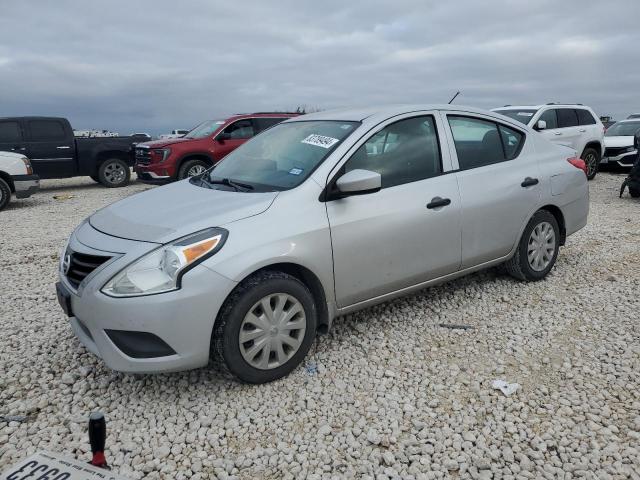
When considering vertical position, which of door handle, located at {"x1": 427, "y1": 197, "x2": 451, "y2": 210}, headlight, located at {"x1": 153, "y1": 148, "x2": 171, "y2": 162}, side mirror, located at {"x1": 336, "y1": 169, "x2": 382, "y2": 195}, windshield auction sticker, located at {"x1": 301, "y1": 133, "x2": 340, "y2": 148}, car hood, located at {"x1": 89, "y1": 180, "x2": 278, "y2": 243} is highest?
windshield auction sticker, located at {"x1": 301, "y1": 133, "x2": 340, "y2": 148}

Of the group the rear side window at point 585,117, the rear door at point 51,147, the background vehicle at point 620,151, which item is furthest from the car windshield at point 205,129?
the background vehicle at point 620,151

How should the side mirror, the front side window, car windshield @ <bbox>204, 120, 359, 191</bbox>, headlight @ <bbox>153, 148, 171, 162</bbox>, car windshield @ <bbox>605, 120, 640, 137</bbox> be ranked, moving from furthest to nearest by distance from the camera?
1. car windshield @ <bbox>605, 120, 640, 137</bbox>
2. headlight @ <bbox>153, 148, 171, 162</bbox>
3. the front side window
4. car windshield @ <bbox>204, 120, 359, 191</bbox>
5. the side mirror

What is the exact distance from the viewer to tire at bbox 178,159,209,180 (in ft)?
37.8

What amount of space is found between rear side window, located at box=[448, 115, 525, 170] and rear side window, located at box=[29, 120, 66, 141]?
11.4m

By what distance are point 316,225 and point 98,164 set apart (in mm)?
11666

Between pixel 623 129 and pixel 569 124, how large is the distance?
14.0 ft

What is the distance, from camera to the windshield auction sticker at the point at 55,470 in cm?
191

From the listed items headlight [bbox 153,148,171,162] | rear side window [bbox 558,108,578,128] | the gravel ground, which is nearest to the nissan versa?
the gravel ground

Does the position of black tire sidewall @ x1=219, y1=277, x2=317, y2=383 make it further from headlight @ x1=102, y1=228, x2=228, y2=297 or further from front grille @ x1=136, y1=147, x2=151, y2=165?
Result: front grille @ x1=136, y1=147, x2=151, y2=165

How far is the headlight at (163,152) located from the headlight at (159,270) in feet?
29.9

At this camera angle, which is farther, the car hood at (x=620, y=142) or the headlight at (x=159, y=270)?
the car hood at (x=620, y=142)

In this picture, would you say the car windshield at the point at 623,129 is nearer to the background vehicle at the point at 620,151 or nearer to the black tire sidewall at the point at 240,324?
the background vehicle at the point at 620,151

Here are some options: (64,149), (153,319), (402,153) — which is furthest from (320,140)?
(64,149)

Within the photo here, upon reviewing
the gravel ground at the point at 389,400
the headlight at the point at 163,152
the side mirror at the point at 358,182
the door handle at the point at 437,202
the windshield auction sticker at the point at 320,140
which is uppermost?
the windshield auction sticker at the point at 320,140
